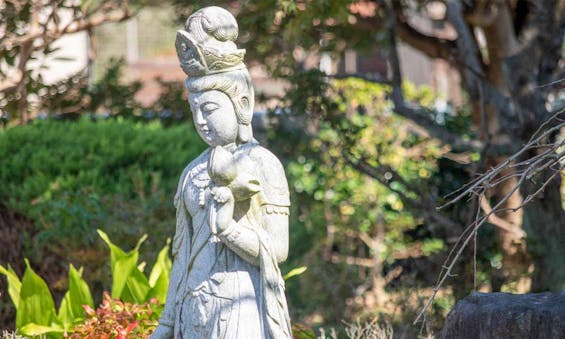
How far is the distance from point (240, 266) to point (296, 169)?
6.18 metres

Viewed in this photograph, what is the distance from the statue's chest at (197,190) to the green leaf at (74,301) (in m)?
1.85

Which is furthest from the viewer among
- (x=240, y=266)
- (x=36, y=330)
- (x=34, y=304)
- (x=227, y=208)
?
(x=34, y=304)

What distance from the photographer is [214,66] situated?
4379 millimetres

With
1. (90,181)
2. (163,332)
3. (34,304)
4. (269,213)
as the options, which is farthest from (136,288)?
(269,213)

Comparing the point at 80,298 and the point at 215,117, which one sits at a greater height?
the point at 215,117

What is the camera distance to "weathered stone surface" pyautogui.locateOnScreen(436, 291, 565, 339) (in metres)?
4.80

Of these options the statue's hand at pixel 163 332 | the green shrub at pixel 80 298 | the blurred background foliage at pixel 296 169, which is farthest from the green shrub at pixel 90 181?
the statue's hand at pixel 163 332

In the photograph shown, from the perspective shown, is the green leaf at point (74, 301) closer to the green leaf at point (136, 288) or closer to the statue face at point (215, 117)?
the green leaf at point (136, 288)

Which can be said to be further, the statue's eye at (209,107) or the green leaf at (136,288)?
the green leaf at (136,288)

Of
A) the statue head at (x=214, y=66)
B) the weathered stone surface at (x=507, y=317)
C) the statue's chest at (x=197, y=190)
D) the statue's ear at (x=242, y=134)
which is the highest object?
the statue head at (x=214, y=66)

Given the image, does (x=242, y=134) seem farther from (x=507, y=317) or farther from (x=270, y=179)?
(x=507, y=317)

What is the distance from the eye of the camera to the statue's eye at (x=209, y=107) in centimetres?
436

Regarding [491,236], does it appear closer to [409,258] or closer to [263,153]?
[409,258]

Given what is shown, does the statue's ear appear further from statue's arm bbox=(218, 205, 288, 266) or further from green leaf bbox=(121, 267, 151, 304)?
green leaf bbox=(121, 267, 151, 304)
